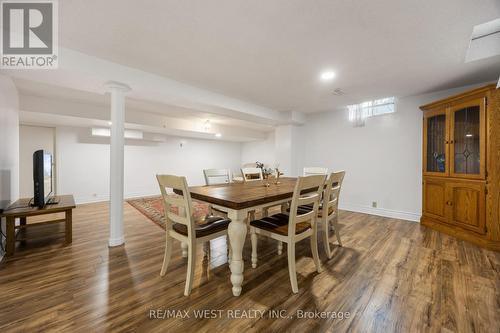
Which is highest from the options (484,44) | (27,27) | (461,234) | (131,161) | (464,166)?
(484,44)

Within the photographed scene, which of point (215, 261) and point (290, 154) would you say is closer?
point (215, 261)

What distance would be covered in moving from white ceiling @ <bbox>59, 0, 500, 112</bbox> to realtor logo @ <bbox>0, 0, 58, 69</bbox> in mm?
94

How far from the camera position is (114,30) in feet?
5.95

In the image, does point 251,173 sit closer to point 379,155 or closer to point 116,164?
point 116,164

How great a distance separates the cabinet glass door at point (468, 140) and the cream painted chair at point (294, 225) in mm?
2449

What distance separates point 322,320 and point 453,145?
10.5ft

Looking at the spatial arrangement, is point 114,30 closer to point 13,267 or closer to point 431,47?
point 13,267

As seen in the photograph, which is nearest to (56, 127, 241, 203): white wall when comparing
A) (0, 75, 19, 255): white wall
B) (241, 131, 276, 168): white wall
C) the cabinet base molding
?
(241, 131, 276, 168): white wall

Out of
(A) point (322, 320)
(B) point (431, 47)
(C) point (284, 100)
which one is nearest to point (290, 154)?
(C) point (284, 100)

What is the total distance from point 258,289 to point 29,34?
310cm

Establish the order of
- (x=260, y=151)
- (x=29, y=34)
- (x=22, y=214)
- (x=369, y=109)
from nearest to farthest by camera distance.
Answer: (x=29, y=34)
(x=22, y=214)
(x=369, y=109)
(x=260, y=151)

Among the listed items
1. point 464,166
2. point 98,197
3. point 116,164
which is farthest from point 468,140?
point 98,197

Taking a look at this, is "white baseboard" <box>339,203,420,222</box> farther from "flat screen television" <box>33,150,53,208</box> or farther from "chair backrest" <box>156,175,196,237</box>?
"flat screen television" <box>33,150,53,208</box>

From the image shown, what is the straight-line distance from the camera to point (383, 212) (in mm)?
3963
